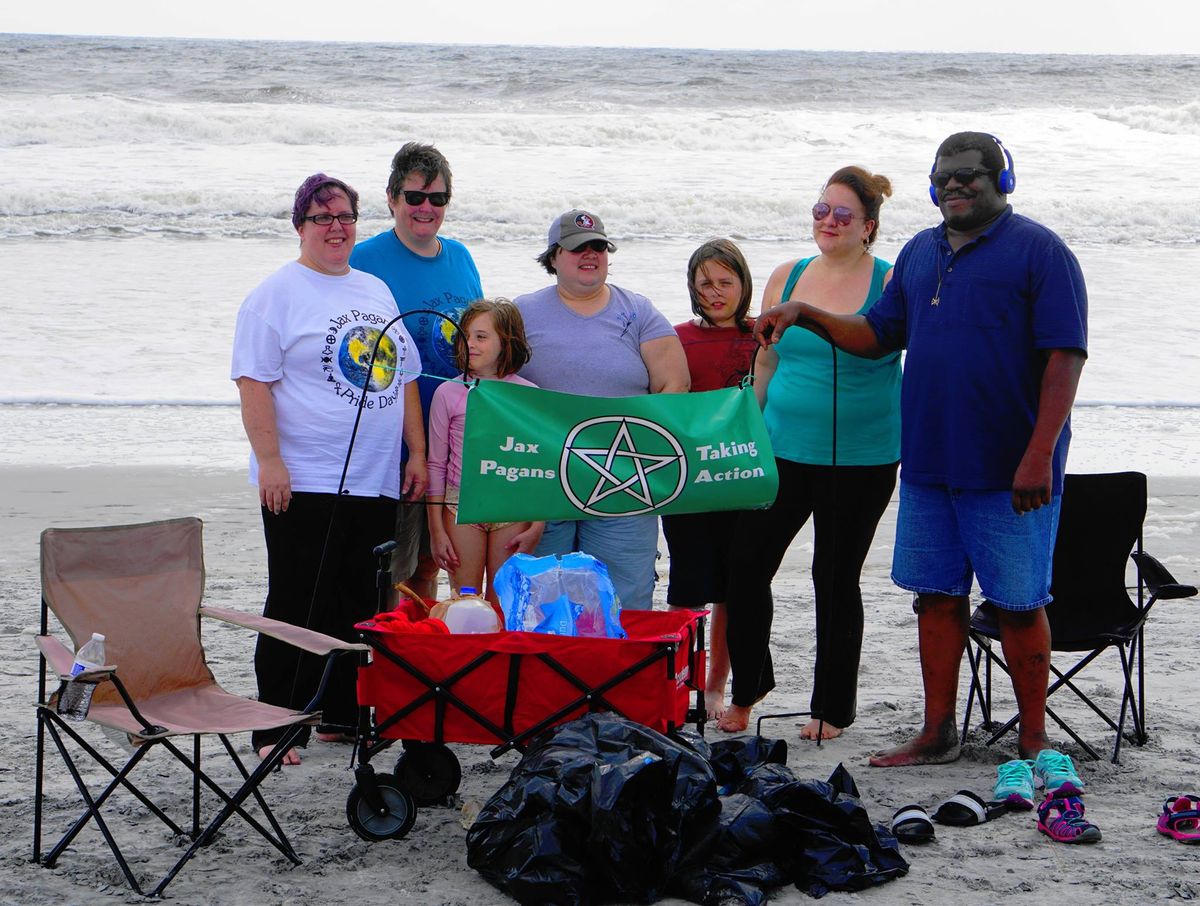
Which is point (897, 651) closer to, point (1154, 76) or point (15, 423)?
point (15, 423)

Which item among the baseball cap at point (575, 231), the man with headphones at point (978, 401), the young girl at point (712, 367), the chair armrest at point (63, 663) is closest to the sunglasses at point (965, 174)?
the man with headphones at point (978, 401)

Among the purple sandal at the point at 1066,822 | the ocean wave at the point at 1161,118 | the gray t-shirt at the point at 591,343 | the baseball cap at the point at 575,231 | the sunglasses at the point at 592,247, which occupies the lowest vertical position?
the purple sandal at the point at 1066,822

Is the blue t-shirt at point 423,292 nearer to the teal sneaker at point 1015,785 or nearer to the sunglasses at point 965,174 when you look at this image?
the sunglasses at point 965,174

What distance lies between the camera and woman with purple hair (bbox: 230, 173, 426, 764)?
439cm

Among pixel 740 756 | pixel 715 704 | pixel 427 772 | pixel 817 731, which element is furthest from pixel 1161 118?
pixel 427 772

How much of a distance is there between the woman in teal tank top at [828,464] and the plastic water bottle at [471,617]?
107 cm

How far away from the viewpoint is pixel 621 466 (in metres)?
3.99

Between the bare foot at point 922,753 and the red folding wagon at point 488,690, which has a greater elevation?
the red folding wagon at point 488,690

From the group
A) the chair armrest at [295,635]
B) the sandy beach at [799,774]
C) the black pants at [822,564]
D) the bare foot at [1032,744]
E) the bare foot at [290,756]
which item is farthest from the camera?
the black pants at [822,564]

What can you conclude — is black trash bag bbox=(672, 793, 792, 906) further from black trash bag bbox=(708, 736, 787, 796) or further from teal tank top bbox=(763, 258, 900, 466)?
teal tank top bbox=(763, 258, 900, 466)

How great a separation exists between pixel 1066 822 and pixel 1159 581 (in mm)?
1122

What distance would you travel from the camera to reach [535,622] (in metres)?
3.94

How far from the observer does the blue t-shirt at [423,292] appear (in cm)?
484

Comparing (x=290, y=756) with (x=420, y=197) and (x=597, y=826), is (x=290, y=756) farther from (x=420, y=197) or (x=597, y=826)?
(x=420, y=197)
